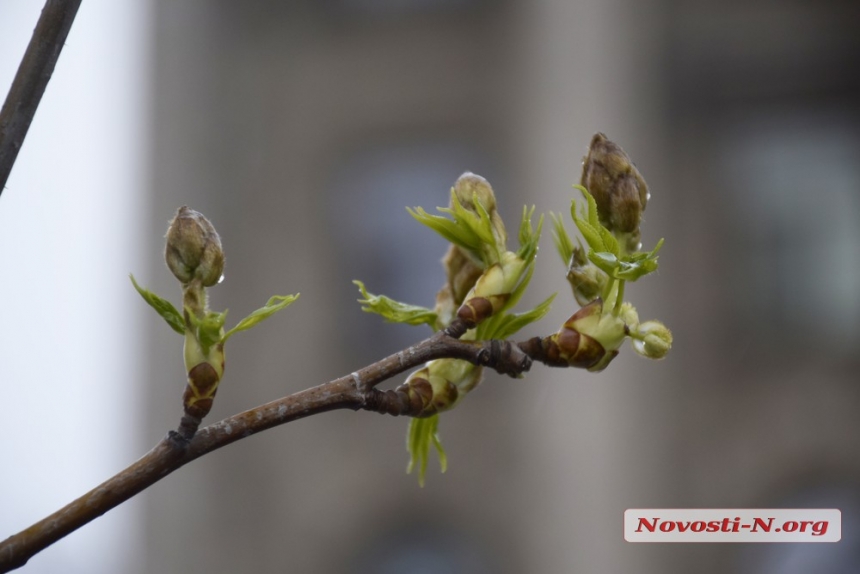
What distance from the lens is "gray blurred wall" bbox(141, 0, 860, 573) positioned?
3.70ft

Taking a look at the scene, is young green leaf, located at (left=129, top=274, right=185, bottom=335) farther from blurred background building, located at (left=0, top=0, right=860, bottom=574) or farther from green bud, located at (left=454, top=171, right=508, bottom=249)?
blurred background building, located at (left=0, top=0, right=860, bottom=574)

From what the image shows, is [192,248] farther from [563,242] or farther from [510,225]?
[510,225]

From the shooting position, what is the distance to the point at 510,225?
1388 millimetres

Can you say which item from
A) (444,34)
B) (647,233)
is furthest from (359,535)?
(444,34)

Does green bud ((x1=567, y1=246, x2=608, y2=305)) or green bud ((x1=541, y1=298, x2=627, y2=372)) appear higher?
green bud ((x1=567, y1=246, x2=608, y2=305))

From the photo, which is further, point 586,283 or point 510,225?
point 510,225

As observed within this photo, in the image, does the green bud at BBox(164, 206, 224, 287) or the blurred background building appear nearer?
the green bud at BBox(164, 206, 224, 287)

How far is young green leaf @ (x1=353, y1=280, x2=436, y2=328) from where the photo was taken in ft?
0.82

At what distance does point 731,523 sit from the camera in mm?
344

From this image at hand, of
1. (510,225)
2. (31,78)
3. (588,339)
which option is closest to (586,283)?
(588,339)

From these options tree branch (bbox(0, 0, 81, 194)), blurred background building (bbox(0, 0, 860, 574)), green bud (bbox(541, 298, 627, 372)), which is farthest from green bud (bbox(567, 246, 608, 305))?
blurred background building (bbox(0, 0, 860, 574))

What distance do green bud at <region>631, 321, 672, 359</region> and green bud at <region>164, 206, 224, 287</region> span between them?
115mm

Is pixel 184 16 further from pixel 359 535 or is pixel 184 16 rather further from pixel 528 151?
pixel 359 535

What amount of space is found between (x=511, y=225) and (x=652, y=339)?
1.16 meters
